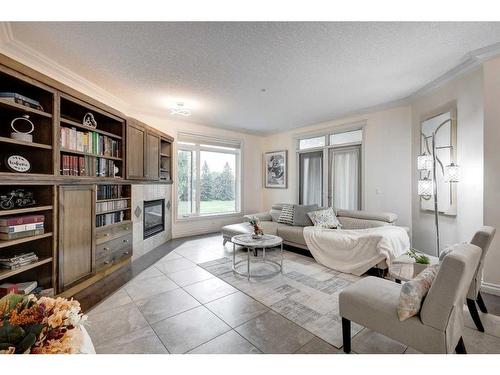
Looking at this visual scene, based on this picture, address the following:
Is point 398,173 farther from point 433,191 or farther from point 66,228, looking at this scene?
point 66,228

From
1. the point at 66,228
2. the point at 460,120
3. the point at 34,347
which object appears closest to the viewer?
the point at 34,347

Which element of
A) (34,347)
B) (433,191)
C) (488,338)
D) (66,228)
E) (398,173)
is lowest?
(488,338)

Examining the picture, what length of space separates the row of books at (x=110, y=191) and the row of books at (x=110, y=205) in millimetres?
103

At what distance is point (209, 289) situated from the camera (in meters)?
2.73

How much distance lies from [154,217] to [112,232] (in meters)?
1.27

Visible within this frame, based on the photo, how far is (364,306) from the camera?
1.58m

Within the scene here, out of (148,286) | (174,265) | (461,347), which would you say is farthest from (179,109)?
(461,347)

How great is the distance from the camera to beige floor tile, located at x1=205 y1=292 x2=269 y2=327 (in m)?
2.12

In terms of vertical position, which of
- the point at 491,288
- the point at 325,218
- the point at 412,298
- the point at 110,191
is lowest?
the point at 491,288

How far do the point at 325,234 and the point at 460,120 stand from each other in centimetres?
243

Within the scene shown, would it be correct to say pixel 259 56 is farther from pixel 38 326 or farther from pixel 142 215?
pixel 142 215

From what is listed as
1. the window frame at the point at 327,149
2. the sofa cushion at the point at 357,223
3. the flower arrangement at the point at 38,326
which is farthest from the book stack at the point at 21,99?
the window frame at the point at 327,149
